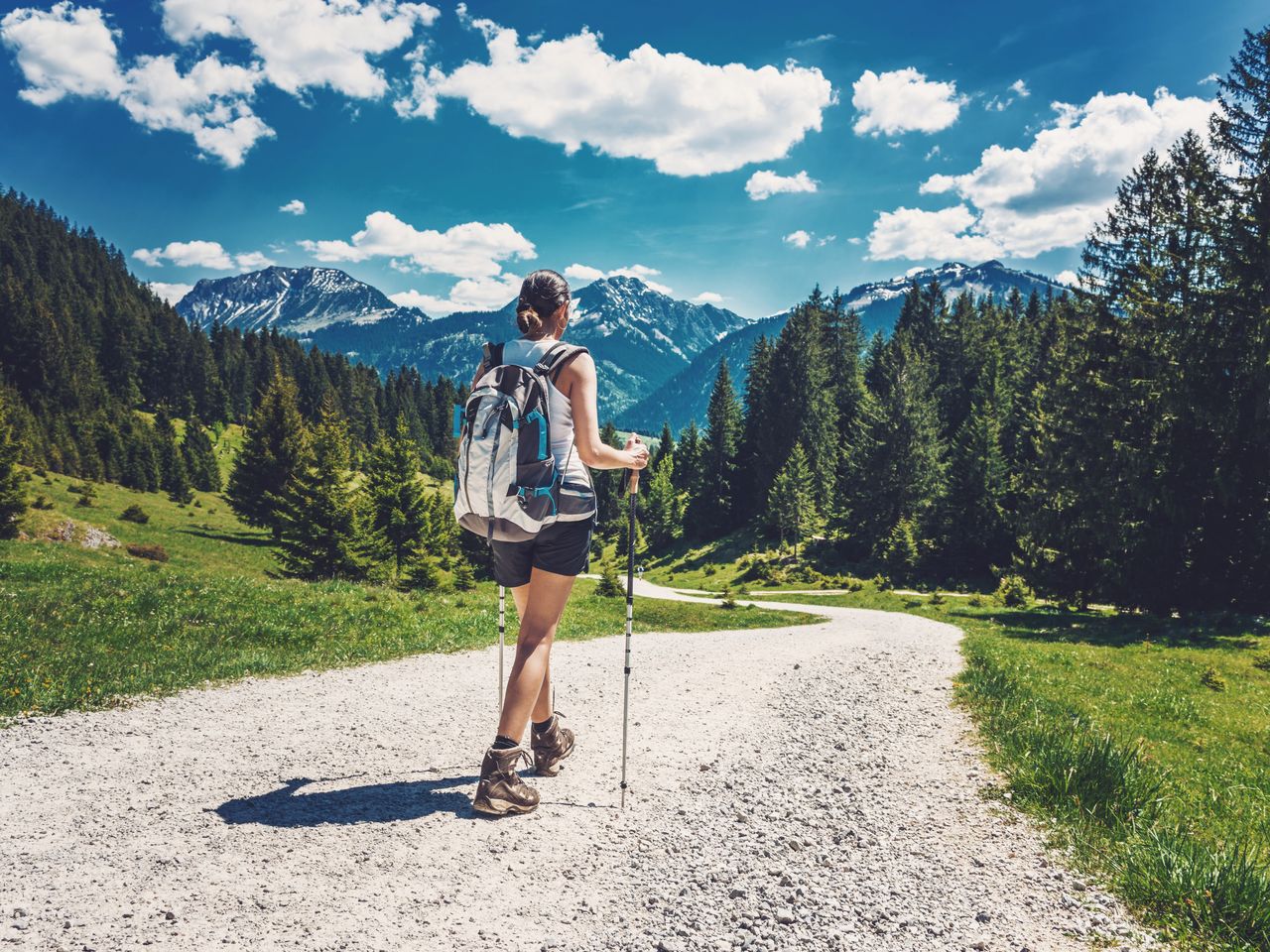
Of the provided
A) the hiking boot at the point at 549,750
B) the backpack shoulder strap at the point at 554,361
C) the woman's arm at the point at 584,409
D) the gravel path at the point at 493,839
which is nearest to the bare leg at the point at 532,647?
the hiking boot at the point at 549,750

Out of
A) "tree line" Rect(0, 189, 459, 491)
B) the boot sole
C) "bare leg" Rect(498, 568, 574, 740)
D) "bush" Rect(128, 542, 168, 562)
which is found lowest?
"bush" Rect(128, 542, 168, 562)

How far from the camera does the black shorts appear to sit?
495 centimetres

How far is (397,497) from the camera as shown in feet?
134

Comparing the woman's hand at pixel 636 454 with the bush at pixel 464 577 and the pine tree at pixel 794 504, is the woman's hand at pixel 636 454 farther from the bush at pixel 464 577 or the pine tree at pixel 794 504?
the pine tree at pixel 794 504

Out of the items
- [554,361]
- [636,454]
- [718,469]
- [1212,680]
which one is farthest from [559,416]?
[718,469]

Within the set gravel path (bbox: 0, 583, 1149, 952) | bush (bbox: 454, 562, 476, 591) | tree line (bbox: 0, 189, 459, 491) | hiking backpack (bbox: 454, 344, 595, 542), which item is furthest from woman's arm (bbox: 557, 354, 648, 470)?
tree line (bbox: 0, 189, 459, 491)

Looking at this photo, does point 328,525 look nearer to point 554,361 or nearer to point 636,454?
point 636,454

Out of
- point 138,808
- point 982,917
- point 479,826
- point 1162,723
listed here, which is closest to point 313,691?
point 138,808

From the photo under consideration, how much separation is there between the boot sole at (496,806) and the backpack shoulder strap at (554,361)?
10.2ft

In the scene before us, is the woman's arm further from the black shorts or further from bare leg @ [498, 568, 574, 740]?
bare leg @ [498, 568, 574, 740]

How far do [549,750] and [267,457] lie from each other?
58.7m

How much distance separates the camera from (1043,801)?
520 centimetres

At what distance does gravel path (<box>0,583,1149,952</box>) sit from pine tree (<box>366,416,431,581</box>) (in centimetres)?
3460

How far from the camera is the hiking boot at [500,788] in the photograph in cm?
464
